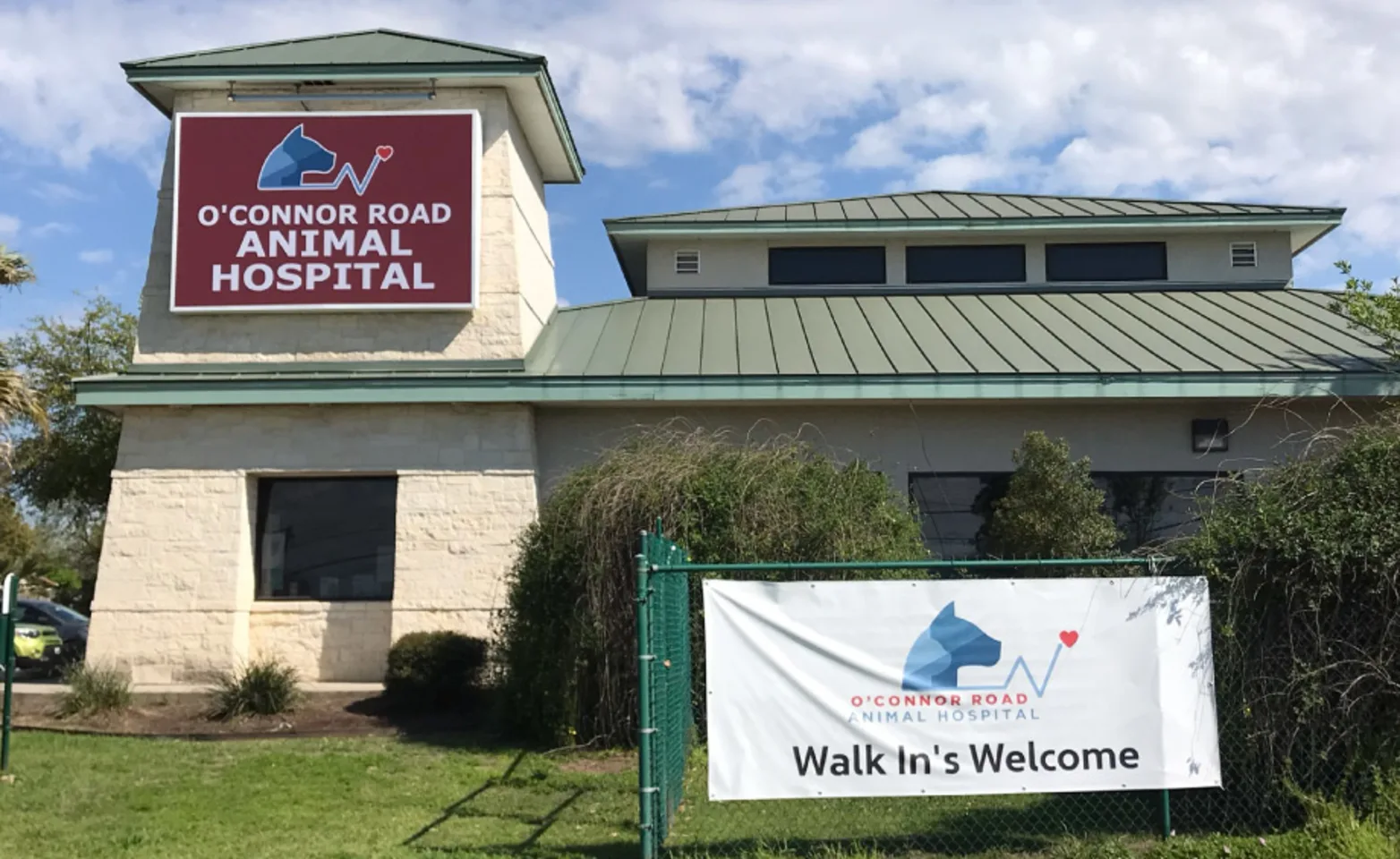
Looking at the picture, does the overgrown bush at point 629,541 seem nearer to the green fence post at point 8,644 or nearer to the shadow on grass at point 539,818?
the shadow on grass at point 539,818

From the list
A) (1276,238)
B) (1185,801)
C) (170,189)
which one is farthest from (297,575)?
(1276,238)

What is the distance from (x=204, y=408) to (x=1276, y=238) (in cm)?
1640

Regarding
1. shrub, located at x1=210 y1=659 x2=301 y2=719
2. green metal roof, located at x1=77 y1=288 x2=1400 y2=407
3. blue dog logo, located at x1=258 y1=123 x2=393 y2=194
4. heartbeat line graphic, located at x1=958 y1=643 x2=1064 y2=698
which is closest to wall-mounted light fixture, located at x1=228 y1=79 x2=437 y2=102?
blue dog logo, located at x1=258 y1=123 x2=393 y2=194

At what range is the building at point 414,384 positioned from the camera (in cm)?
1499

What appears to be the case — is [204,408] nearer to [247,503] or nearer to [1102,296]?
[247,503]

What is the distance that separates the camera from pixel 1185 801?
7.59m

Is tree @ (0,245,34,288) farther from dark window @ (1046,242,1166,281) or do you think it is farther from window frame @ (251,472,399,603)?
dark window @ (1046,242,1166,281)

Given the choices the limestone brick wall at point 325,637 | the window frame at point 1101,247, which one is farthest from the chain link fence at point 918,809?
the window frame at point 1101,247

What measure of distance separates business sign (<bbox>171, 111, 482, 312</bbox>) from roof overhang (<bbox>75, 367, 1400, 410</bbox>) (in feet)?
3.99

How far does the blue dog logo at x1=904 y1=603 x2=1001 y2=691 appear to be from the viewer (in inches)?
281

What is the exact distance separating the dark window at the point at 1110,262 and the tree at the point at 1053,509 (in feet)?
19.6

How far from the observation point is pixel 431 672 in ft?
43.7

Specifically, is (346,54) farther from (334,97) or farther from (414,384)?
(414,384)

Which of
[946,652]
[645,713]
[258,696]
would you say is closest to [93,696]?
[258,696]
